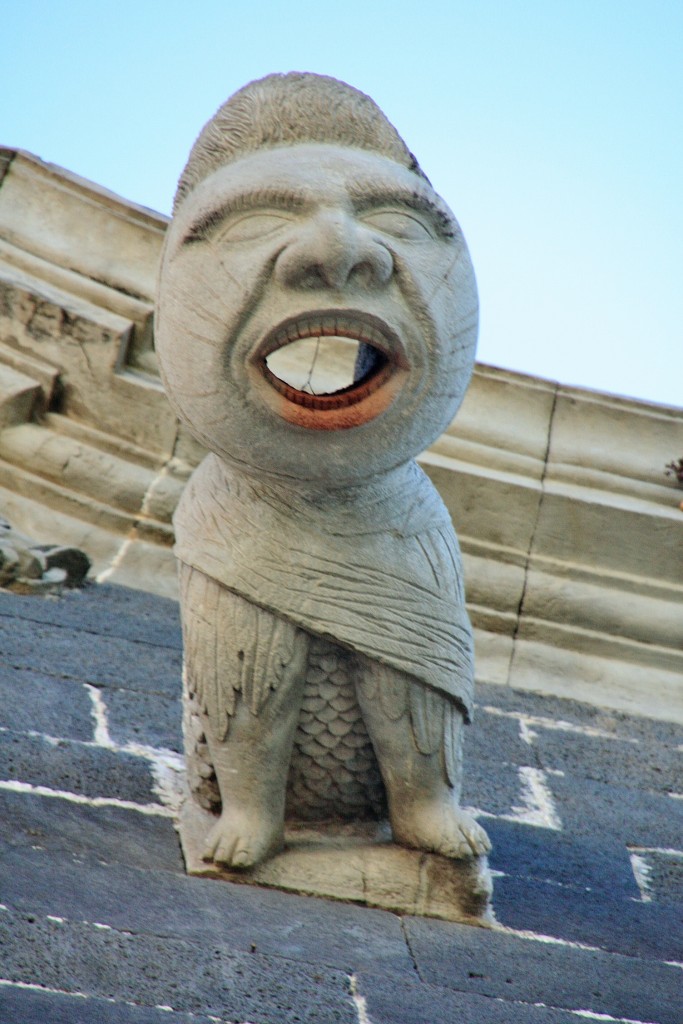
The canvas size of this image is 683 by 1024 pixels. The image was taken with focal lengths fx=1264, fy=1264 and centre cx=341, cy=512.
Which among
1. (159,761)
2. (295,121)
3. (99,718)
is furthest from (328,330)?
(99,718)

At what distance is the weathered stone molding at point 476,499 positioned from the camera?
14.4 ft

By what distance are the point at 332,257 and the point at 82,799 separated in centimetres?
110

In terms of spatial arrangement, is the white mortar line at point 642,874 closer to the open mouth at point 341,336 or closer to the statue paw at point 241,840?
the statue paw at point 241,840

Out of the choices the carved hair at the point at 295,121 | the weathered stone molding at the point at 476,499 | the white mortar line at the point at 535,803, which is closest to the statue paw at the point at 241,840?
the white mortar line at the point at 535,803

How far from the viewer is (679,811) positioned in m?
3.17

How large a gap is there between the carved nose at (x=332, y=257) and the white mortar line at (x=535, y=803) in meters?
1.46

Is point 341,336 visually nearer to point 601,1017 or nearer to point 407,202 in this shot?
point 407,202

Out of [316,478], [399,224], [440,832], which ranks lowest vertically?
[440,832]

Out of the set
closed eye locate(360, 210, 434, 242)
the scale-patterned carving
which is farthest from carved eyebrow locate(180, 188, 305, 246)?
the scale-patterned carving

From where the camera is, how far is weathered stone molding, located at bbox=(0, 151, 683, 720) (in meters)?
4.39

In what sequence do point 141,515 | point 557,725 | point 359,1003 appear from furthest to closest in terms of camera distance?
point 141,515, point 557,725, point 359,1003

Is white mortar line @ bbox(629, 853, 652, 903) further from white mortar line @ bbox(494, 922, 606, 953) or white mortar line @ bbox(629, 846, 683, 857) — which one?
white mortar line @ bbox(494, 922, 606, 953)

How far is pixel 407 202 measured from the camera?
6.25 ft

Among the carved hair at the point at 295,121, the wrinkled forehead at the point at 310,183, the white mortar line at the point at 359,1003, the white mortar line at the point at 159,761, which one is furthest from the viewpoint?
the white mortar line at the point at 159,761
